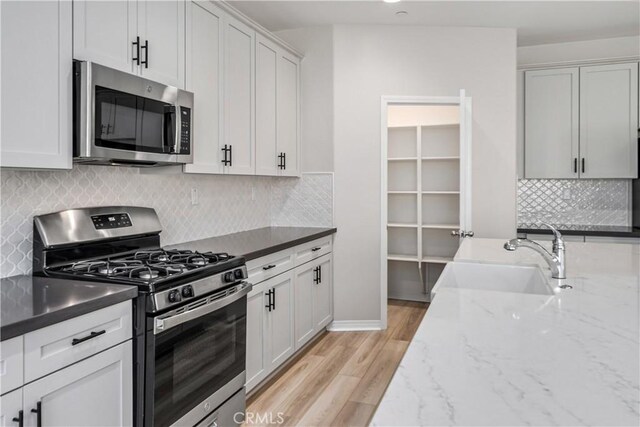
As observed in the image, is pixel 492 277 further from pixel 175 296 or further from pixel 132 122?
pixel 132 122

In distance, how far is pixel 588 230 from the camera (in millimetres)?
4145

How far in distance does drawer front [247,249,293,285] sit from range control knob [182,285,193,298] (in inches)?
25.7

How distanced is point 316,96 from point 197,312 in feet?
8.49

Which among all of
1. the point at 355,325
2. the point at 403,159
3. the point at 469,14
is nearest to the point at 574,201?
the point at 403,159

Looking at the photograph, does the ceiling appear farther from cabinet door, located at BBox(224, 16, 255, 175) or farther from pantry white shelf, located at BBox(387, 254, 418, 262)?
pantry white shelf, located at BBox(387, 254, 418, 262)

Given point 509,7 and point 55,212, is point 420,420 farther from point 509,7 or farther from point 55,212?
point 509,7

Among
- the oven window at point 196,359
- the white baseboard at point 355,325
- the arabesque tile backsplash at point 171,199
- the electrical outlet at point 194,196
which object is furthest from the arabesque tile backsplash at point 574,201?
the oven window at point 196,359

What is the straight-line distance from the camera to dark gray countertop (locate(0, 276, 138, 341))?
134 centimetres

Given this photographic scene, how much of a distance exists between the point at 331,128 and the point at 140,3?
80.9 inches

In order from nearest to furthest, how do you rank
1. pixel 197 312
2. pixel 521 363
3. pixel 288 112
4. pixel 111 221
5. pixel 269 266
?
pixel 521 363 < pixel 197 312 < pixel 111 221 < pixel 269 266 < pixel 288 112

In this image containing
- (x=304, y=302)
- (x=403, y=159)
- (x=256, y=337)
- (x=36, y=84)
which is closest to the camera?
(x=36, y=84)

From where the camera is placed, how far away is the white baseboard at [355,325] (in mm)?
4059

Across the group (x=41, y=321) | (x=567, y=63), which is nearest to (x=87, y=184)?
(x=41, y=321)

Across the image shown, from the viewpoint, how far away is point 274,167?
→ 360 cm
